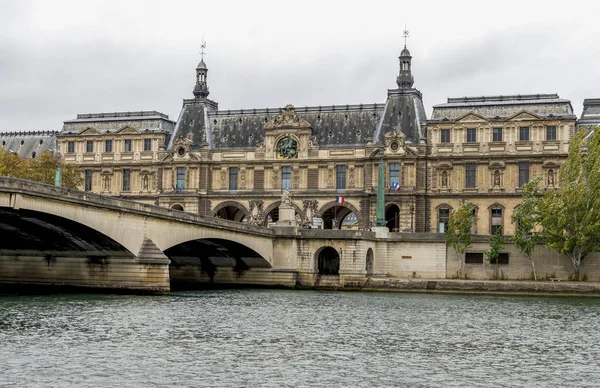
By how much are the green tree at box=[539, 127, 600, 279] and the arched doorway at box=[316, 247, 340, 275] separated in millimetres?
17113

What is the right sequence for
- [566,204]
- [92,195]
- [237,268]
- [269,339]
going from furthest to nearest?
[237,268]
[566,204]
[92,195]
[269,339]

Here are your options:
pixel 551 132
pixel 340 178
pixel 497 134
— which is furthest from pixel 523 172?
pixel 340 178

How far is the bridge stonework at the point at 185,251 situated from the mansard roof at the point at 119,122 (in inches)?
1136

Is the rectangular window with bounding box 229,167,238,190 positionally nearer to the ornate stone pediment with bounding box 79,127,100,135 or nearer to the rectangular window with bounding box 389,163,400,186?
the ornate stone pediment with bounding box 79,127,100,135

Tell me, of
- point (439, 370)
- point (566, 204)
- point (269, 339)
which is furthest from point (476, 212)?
point (439, 370)

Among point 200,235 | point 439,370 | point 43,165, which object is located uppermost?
point 43,165

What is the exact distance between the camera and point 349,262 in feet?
273

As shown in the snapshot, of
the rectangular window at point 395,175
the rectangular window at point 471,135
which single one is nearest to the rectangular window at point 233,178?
the rectangular window at point 395,175

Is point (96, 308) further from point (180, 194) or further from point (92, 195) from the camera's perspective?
point (180, 194)

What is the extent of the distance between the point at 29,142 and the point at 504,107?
53.6 m

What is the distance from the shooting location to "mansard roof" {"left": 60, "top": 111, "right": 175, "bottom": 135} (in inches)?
4380

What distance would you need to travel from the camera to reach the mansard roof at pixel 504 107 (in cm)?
9712

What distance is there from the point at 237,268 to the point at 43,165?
2870 cm

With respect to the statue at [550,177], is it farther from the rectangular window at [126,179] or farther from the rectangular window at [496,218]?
the rectangular window at [126,179]
